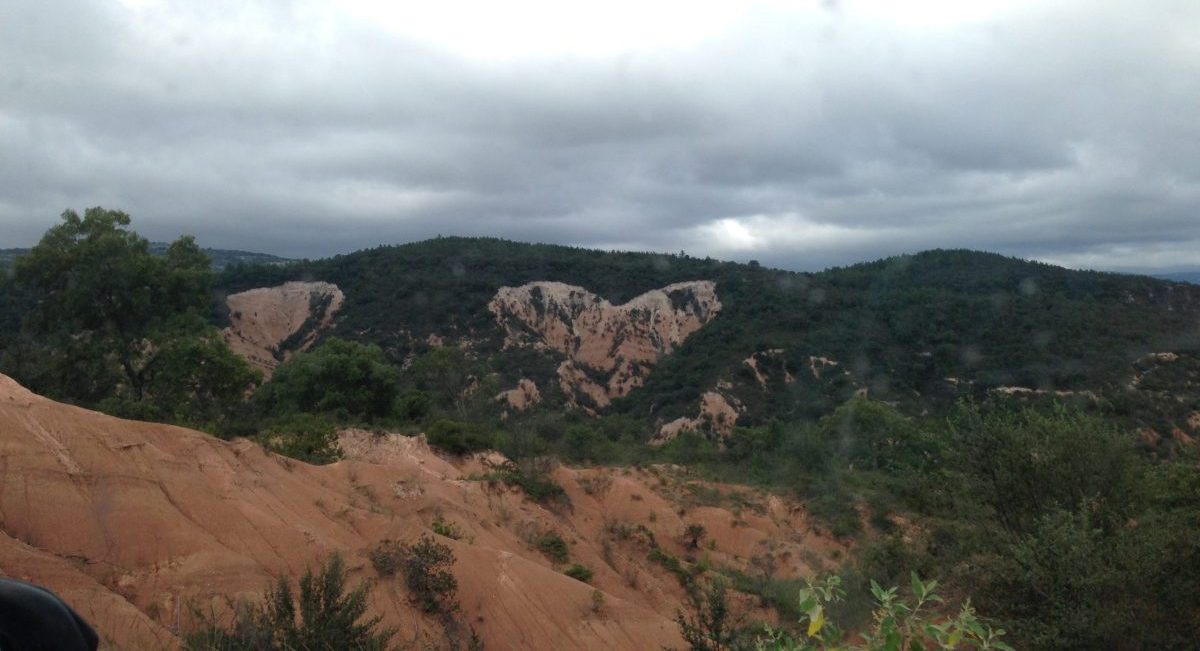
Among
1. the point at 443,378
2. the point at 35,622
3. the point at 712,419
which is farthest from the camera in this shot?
the point at 712,419

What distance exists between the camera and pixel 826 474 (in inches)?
1362

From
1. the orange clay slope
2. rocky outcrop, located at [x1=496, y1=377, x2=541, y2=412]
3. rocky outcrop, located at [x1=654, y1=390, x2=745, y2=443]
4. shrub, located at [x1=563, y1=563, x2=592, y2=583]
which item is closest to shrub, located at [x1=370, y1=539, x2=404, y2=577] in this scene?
the orange clay slope

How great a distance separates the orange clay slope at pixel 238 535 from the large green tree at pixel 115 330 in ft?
34.6

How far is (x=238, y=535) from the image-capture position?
12648mm

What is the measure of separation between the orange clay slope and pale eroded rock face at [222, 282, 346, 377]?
175 ft

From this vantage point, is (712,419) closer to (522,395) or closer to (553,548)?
(522,395)

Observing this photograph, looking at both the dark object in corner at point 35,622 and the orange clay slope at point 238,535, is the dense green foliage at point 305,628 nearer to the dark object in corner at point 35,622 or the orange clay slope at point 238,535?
the orange clay slope at point 238,535

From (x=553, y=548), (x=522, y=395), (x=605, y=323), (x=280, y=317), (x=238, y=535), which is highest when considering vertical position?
(x=238, y=535)

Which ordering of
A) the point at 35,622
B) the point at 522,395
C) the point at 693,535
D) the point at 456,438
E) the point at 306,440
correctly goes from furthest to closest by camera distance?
the point at 522,395, the point at 456,438, the point at 693,535, the point at 306,440, the point at 35,622

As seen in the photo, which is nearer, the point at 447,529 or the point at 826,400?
the point at 447,529

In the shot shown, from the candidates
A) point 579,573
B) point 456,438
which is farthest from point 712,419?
point 579,573

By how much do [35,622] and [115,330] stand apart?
3049 centimetres

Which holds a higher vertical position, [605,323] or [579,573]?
[605,323]

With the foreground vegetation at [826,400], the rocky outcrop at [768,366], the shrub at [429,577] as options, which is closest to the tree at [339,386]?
the foreground vegetation at [826,400]
